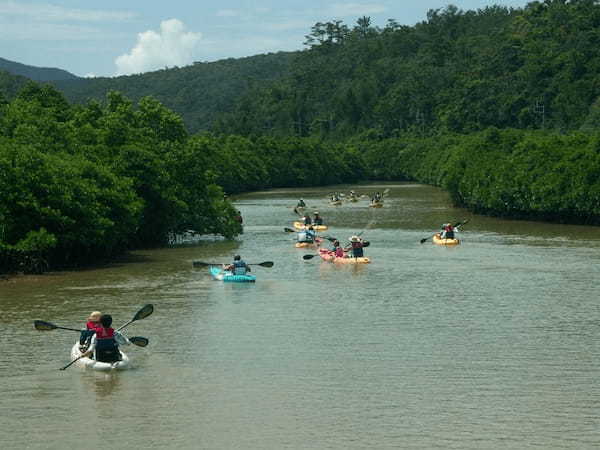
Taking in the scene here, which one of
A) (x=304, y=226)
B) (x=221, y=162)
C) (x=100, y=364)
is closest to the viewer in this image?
(x=100, y=364)

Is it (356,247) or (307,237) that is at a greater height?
(356,247)

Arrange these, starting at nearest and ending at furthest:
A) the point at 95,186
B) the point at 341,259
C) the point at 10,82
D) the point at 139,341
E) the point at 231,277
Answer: the point at 139,341, the point at 231,277, the point at 95,186, the point at 341,259, the point at 10,82

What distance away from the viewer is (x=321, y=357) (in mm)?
27469

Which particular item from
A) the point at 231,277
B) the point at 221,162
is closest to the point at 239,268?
the point at 231,277

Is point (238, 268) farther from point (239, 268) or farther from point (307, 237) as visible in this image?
point (307, 237)

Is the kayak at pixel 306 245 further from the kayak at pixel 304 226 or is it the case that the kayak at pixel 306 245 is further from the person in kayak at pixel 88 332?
the person in kayak at pixel 88 332

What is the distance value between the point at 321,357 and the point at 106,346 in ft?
18.0

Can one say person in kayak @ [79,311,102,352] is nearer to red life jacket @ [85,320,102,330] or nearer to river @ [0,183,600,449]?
red life jacket @ [85,320,102,330]

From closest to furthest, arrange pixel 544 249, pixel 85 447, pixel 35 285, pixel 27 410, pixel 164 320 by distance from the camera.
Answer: pixel 85 447, pixel 27 410, pixel 164 320, pixel 35 285, pixel 544 249

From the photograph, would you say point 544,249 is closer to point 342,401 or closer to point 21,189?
point 21,189

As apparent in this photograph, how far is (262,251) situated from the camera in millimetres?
53625

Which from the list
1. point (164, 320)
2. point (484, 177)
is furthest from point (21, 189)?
point (484, 177)

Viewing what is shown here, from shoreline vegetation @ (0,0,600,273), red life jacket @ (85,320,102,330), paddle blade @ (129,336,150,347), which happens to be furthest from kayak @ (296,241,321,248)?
red life jacket @ (85,320,102,330)

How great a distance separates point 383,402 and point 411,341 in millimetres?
6850
